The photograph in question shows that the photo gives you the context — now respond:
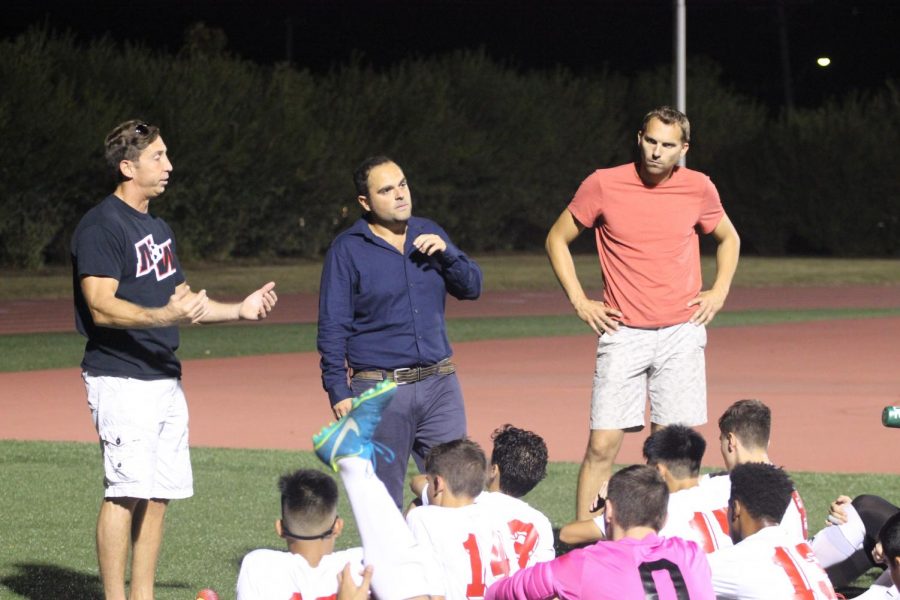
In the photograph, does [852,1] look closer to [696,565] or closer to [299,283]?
[299,283]

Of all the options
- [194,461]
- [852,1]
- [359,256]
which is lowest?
[194,461]

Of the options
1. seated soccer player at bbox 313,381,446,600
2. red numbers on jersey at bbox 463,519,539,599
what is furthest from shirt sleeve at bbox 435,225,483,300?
seated soccer player at bbox 313,381,446,600

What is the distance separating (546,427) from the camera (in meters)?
11.9

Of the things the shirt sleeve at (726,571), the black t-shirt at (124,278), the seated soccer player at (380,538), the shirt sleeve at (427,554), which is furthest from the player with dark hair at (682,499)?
the black t-shirt at (124,278)

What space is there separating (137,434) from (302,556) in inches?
54.1

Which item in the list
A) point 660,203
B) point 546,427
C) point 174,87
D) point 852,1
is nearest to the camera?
point 660,203

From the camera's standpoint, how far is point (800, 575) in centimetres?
460

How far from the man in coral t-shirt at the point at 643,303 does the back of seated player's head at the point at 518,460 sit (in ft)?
4.29

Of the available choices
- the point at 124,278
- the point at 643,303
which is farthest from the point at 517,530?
the point at 643,303

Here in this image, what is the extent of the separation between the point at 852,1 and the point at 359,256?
52003 mm

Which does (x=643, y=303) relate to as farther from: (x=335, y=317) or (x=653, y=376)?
(x=335, y=317)

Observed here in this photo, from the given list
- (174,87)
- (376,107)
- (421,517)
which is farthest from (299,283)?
(421,517)

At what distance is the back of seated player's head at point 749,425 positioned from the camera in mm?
5785

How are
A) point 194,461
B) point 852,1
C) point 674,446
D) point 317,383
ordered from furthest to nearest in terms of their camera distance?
1. point 852,1
2. point 317,383
3. point 194,461
4. point 674,446
